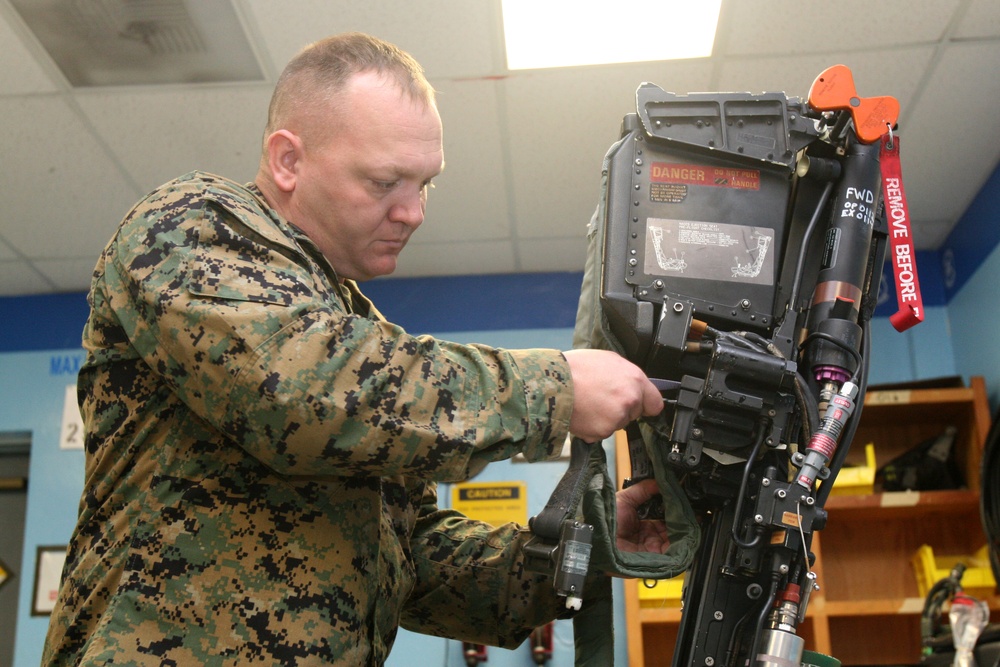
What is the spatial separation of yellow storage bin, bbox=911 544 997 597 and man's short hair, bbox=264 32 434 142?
2.76m

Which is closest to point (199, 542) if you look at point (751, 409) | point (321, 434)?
point (321, 434)

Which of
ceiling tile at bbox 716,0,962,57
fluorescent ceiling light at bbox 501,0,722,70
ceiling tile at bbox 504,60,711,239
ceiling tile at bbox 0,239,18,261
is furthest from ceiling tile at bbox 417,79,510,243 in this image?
ceiling tile at bbox 0,239,18,261

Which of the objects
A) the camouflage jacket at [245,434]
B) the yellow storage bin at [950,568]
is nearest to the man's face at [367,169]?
the camouflage jacket at [245,434]

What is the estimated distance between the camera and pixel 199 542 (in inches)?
49.3

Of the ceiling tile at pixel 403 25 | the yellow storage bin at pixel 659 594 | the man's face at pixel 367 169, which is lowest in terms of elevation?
the yellow storage bin at pixel 659 594

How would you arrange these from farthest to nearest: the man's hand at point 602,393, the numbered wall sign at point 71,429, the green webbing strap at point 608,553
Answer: the numbered wall sign at point 71,429, the green webbing strap at point 608,553, the man's hand at point 602,393

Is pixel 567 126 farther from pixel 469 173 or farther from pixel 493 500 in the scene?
pixel 493 500

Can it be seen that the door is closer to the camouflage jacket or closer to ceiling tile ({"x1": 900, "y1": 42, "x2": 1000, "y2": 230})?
the camouflage jacket

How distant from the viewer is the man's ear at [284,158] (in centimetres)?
155

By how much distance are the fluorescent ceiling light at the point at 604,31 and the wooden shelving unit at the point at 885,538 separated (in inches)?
58.7

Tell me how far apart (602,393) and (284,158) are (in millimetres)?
660

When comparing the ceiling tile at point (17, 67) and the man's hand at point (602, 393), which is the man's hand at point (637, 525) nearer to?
the man's hand at point (602, 393)

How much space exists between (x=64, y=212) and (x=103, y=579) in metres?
3.16

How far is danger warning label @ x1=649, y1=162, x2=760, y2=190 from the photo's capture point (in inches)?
59.4
